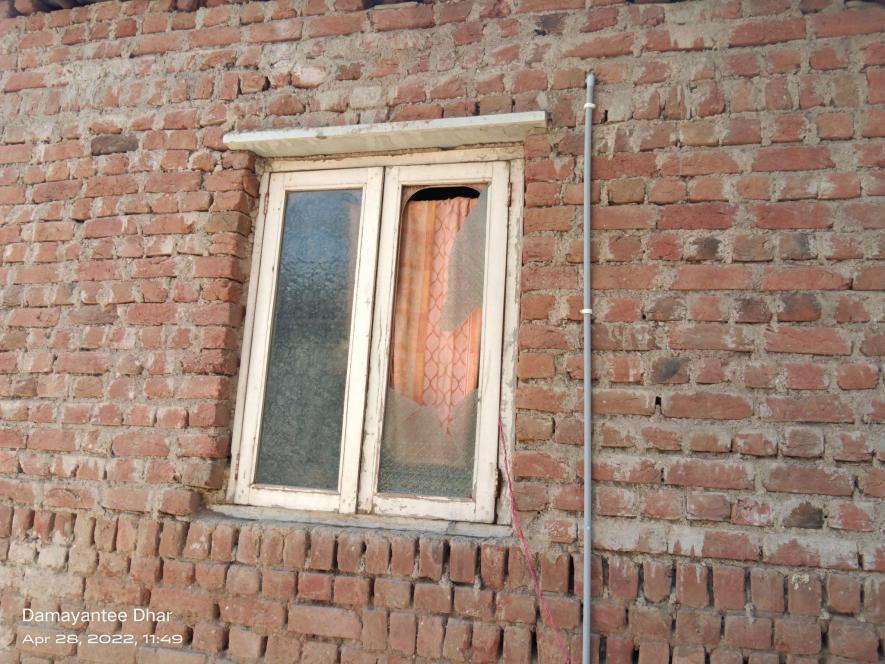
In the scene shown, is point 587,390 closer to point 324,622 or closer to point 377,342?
point 377,342

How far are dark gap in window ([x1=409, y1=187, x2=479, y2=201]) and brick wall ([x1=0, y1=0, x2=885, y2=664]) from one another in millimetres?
279

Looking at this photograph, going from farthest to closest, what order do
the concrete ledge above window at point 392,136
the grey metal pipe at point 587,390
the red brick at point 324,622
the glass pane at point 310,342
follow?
the glass pane at point 310,342
the concrete ledge above window at point 392,136
the red brick at point 324,622
the grey metal pipe at point 587,390

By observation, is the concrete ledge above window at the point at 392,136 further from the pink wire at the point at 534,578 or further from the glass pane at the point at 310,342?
the pink wire at the point at 534,578

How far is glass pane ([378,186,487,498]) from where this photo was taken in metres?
2.36

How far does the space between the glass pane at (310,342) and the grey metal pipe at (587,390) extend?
90 cm

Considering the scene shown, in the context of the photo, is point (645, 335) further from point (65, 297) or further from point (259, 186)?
point (65, 297)

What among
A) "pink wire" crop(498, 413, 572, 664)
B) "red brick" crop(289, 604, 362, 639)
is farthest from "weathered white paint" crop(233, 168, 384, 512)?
"pink wire" crop(498, 413, 572, 664)

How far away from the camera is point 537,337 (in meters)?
2.21

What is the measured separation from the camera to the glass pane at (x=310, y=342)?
2.48 meters

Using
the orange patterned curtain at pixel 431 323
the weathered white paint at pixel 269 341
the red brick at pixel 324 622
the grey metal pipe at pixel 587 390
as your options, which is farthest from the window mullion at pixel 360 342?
the grey metal pipe at pixel 587 390

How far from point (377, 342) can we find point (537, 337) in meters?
0.62

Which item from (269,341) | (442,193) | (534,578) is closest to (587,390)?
(534,578)

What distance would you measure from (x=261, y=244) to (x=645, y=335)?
1.51 meters

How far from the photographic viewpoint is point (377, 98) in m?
2.54
